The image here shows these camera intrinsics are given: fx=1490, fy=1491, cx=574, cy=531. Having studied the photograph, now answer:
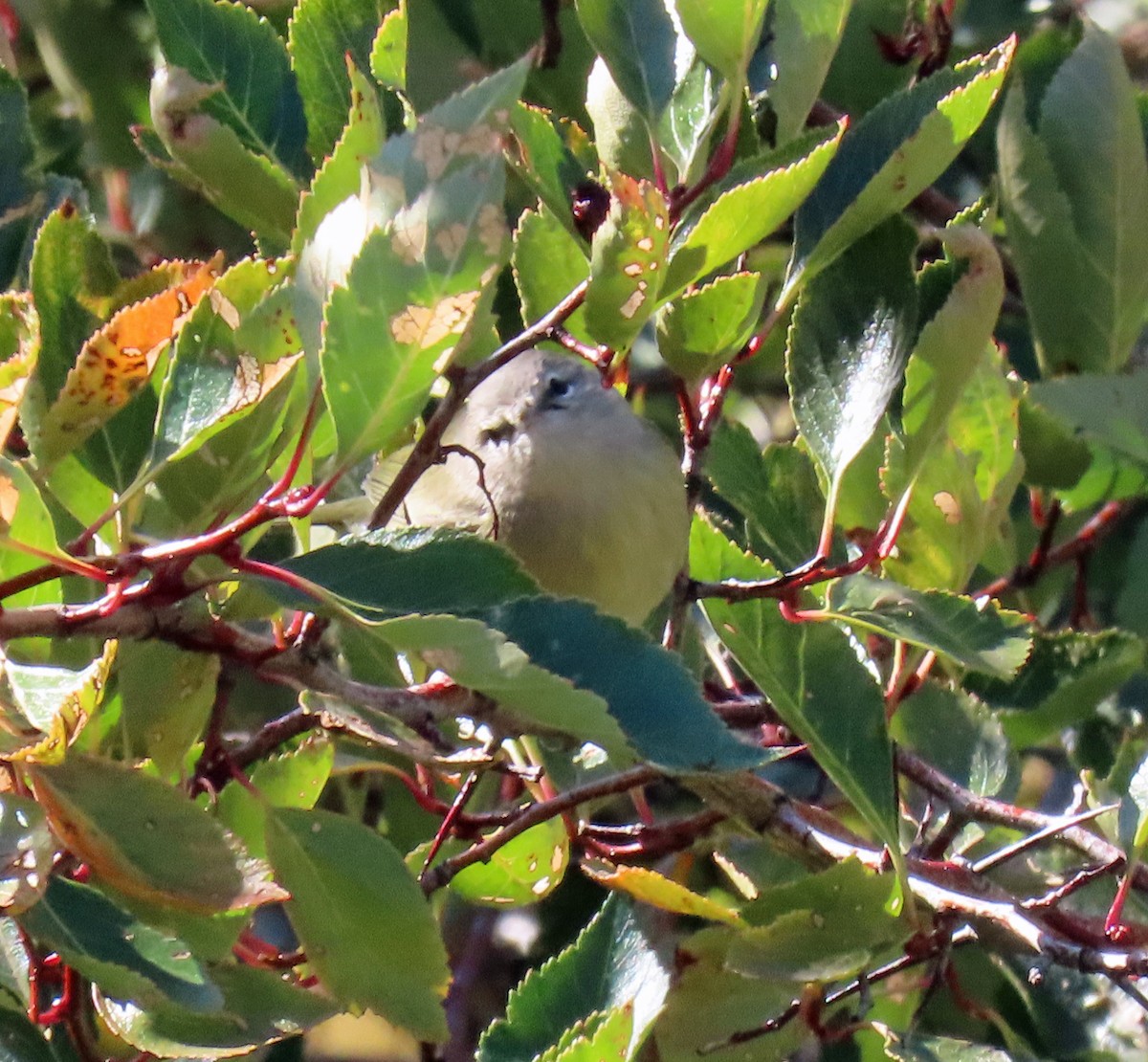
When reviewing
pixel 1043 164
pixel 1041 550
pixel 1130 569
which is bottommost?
pixel 1130 569

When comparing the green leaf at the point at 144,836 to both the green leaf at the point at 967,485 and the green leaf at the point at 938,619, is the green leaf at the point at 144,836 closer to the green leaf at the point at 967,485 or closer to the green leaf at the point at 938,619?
the green leaf at the point at 938,619

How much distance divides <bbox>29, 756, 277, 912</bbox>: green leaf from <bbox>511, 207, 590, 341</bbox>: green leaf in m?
0.50

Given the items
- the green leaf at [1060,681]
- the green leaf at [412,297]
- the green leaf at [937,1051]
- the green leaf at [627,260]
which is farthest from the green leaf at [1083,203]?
the green leaf at [412,297]

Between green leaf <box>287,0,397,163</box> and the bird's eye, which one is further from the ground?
green leaf <box>287,0,397,163</box>

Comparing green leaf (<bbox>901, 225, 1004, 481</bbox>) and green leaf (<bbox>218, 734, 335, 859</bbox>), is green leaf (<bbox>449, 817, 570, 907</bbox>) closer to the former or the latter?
green leaf (<bbox>218, 734, 335, 859</bbox>)

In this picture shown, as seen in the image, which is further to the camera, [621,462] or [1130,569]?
[1130,569]

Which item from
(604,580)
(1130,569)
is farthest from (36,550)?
(1130,569)

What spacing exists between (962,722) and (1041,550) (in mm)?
325

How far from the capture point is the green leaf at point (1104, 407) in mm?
1397

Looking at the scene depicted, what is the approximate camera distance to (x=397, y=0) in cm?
144

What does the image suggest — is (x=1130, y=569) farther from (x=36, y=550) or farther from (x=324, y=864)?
(x=36, y=550)

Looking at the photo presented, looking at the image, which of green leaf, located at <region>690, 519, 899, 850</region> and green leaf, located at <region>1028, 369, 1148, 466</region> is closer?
green leaf, located at <region>690, 519, 899, 850</region>

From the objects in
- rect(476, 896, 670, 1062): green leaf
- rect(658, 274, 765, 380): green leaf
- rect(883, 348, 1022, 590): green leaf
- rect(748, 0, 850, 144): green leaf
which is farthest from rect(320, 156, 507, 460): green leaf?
rect(883, 348, 1022, 590): green leaf

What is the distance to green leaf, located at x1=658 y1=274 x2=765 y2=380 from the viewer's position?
120 centimetres
